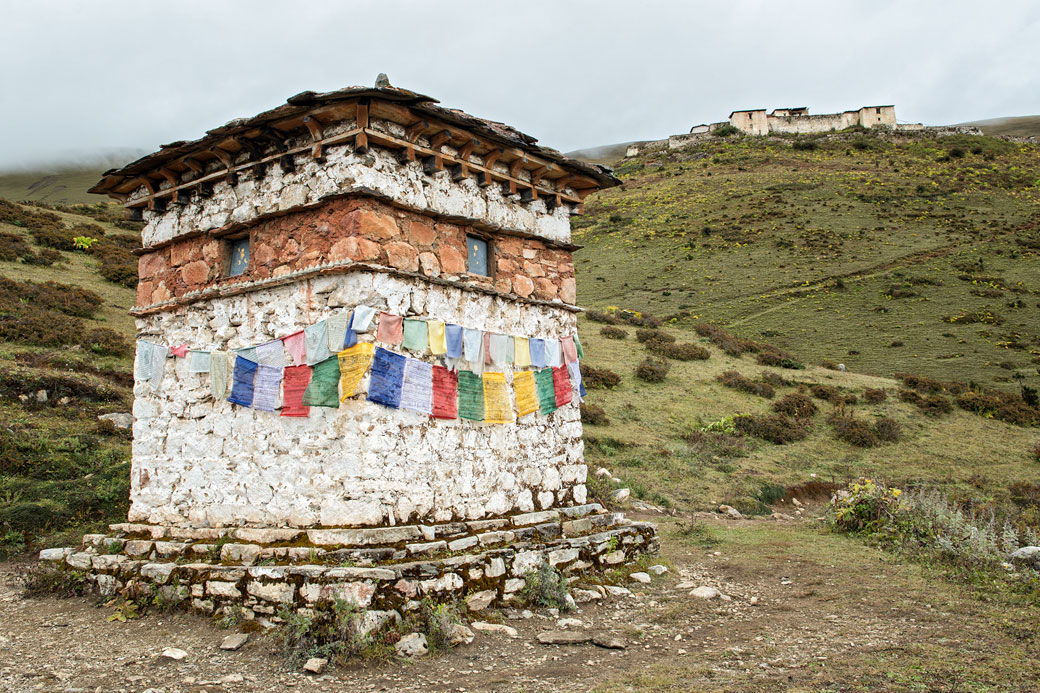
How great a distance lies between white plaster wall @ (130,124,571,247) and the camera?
6.79m

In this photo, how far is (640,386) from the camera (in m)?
21.0

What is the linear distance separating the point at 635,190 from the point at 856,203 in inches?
763

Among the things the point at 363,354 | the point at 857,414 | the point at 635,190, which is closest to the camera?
the point at 363,354

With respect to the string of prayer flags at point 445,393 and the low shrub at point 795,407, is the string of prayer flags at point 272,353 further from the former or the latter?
the low shrub at point 795,407

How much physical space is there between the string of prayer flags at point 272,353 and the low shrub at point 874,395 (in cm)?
2040

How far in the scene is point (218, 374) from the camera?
7.25m

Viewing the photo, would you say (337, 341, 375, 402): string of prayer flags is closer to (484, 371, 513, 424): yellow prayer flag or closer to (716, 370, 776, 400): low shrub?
(484, 371, 513, 424): yellow prayer flag

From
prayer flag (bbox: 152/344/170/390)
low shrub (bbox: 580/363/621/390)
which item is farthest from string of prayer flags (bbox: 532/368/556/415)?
low shrub (bbox: 580/363/621/390)

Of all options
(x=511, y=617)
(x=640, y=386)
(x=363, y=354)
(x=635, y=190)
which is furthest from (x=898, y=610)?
(x=635, y=190)

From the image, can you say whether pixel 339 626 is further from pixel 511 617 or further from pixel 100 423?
pixel 100 423

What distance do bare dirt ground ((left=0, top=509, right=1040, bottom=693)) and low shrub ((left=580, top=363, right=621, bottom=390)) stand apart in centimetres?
1251

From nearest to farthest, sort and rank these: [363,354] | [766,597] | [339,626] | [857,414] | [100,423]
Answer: [339,626], [363,354], [766,597], [100,423], [857,414]

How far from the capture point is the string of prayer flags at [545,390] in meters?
8.16

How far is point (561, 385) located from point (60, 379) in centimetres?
1090
